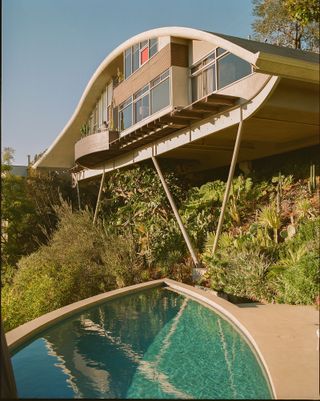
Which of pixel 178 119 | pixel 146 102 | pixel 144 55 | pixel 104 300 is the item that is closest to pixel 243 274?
pixel 104 300

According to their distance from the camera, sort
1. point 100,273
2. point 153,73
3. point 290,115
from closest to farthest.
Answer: point 290,115 < point 100,273 < point 153,73

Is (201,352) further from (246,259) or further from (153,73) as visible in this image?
(153,73)

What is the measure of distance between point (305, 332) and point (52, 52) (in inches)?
405

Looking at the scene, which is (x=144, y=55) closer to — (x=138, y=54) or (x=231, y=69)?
(x=138, y=54)

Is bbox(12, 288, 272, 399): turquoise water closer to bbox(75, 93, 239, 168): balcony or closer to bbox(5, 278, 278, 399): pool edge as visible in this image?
bbox(5, 278, 278, 399): pool edge

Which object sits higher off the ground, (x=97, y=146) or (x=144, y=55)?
(x=144, y=55)

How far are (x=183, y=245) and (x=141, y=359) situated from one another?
729cm

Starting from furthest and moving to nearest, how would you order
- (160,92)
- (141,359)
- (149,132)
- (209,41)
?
(160,92), (149,132), (209,41), (141,359)

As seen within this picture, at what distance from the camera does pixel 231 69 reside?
11.8m

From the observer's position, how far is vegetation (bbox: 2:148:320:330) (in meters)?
8.83

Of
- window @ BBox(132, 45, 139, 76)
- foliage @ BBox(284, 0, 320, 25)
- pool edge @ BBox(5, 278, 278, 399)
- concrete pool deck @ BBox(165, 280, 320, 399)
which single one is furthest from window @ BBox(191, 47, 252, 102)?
concrete pool deck @ BBox(165, 280, 320, 399)

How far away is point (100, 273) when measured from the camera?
1177 centimetres

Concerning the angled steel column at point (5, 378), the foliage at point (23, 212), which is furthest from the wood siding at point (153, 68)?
the angled steel column at point (5, 378)

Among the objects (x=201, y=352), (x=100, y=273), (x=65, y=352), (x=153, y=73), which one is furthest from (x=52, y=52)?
(x=201, y=352)
